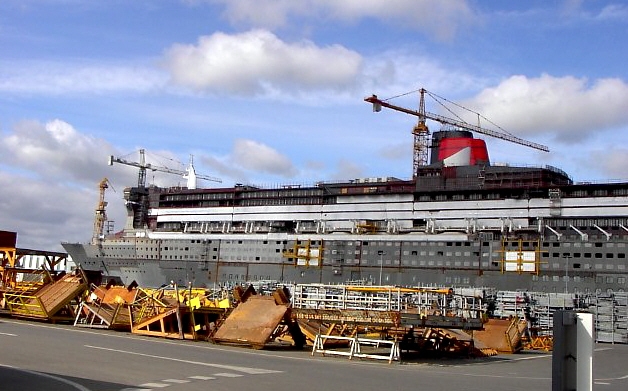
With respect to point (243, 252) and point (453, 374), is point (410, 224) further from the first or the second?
point (453, 374)

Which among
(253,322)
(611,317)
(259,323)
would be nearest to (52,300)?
(253,322)

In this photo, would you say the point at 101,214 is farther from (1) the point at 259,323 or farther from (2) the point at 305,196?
(1) the point at 259,323

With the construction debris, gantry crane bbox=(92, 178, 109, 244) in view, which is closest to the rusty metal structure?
the construction debris

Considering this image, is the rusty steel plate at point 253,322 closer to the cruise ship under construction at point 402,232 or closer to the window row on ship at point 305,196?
the cruise ship under construction at point 402,232

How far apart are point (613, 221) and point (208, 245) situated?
4848 centimetres

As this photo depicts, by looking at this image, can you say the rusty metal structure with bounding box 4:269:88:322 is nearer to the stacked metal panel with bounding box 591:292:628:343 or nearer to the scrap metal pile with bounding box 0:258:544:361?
the scrap metal pile with bounding box 0:258:544:361

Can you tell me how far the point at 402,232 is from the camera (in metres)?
76.2

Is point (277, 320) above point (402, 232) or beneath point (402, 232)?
beneath

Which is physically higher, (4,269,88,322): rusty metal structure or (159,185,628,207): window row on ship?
(159,185,628,207): window row on ship

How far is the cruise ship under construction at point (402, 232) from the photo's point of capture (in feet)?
220

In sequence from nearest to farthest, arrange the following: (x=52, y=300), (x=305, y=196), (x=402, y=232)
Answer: (x=52, y=300)
(x=402, y=232)
(x=305, y=196)

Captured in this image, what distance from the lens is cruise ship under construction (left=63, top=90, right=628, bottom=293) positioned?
67.1 meters

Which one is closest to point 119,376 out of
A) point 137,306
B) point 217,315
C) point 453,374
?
point 453,374

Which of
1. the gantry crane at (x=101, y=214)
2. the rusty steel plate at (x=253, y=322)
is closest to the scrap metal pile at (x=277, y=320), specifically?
the rusty steel plate at (x=253, y=322)
